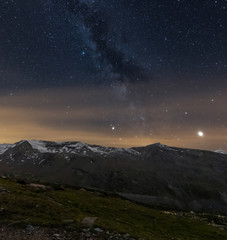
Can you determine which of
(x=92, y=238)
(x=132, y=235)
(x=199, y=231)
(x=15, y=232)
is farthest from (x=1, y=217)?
(x=199, y=231)

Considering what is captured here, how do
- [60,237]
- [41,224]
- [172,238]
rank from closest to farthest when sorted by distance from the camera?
[60,237]
[41,224]
[172,238]

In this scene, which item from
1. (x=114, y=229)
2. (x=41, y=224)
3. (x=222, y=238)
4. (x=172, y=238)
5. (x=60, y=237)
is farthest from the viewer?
(x=222, y=238)

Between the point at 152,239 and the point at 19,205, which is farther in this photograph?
the point at 19,205

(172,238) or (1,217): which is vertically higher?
(1,217)

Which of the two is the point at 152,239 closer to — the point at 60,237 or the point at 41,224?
the point at 60,237

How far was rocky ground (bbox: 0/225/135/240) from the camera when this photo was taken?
16016 mm

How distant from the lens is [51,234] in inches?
661

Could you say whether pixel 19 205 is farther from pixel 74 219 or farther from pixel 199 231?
pixel 199 231

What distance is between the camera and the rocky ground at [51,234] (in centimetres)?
1602

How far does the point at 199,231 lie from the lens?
31.2m

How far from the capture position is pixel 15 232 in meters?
16.6

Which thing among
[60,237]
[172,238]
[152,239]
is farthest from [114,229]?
[172,238]

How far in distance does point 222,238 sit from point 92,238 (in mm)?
21692

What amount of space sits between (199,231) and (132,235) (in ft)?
56.2
